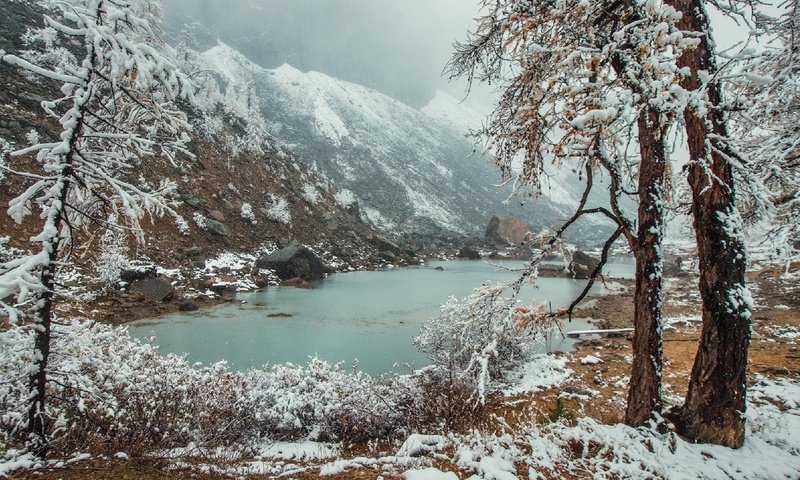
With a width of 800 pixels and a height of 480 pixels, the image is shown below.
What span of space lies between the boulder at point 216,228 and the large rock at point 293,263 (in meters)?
3.84

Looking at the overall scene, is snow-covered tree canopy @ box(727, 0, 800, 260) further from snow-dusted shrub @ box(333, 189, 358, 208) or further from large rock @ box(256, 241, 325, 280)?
snow-dusted shrub @ box(333, 189, 358, 208)

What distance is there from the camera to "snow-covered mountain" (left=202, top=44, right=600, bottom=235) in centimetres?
11031

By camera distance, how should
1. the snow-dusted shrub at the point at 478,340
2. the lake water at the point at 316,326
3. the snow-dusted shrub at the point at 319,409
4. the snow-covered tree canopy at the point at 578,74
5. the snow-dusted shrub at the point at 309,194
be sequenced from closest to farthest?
1. the snow-covered tree canopy at the point at 578,74
2. the snow-dusted shrub at the point at 478,340
3. the snow-dusted shrub at the point at 319,409
4. the lake water at the point at 316,326
5. the snow-dusted shrub at the point at 309,194

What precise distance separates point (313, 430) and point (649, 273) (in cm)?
549

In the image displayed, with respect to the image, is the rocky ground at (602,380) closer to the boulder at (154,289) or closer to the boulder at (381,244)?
the boulder at (154,289)

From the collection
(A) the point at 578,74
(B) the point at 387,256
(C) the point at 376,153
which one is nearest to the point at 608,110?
(A) the point at 578,74

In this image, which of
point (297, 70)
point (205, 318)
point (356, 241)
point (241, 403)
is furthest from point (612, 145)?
point (297, 70)

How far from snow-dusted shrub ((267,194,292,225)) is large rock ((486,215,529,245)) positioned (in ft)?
163

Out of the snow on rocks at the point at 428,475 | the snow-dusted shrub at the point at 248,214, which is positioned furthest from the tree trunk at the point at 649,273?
the snow-dusted shrub at the point at 248,214

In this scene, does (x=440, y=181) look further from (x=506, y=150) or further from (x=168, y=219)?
(x=506, y=150)

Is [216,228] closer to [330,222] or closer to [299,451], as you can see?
[330,222]

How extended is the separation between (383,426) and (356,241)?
4214 centimetres

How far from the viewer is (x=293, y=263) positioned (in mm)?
31281

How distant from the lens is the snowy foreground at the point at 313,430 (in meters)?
3.69
